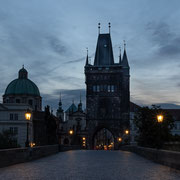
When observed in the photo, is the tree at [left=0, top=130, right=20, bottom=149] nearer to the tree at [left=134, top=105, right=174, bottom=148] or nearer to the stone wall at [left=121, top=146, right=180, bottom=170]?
the tree at [left=134, top=105, right=174, bottom=148]

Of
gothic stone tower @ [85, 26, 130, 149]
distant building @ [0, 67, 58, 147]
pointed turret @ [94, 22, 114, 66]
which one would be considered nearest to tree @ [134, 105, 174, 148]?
distant building @ [0, 67, 58, 147]

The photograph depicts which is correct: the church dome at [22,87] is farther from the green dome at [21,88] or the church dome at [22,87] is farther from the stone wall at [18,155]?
the stone wall at [18,155]

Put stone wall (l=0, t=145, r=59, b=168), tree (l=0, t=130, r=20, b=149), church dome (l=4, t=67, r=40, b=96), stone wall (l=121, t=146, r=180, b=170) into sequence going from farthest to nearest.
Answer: church dome (l=4, t=67, r=40, b=96)
tree (l=0, t=130, r=20, b=149)
stone wall (l=0, t=145, r=59, b=168)
stone wall (l=121, t=146, r=180, b=170)

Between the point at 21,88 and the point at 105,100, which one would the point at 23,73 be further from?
the point at 105,100

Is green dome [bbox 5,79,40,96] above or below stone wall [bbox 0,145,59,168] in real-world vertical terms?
above

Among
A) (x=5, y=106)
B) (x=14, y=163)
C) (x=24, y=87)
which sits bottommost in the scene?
(x=14, y=163)

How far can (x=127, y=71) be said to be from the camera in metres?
100

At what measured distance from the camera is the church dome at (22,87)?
11281cm

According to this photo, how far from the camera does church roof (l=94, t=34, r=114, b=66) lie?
95.1 metres

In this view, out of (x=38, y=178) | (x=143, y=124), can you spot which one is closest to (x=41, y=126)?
(x=143, y=124)

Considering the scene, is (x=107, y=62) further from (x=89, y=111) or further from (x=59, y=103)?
(x=59, y=103)

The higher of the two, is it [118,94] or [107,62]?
[107,62]

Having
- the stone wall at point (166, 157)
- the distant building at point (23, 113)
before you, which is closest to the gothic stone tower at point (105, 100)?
the distant building at point (23, 113)

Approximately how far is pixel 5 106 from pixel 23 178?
79318 millimetres
